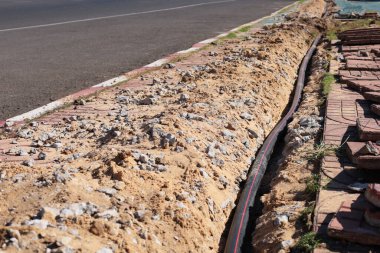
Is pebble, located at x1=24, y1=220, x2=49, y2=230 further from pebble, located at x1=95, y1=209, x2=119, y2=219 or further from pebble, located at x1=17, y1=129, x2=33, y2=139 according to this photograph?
pebble, located at x1=17, y1=129, x2=33, y2=139

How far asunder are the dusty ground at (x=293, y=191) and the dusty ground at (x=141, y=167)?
39 cm

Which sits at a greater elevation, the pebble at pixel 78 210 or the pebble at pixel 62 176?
the pebble at pixel 62 176

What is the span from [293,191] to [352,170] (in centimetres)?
55

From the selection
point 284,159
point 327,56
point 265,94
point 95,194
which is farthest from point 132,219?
point 327,56

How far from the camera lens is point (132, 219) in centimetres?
354

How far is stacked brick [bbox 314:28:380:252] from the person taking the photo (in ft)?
11.1

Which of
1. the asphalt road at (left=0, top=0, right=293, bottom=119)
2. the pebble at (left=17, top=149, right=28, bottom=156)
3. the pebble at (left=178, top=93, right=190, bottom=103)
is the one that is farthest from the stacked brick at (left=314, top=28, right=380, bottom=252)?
the asphalt road at (left=0, top=0, right=293, bottom=119)

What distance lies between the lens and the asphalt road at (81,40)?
306 inches

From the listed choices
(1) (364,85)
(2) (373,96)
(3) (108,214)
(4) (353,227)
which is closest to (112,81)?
(1) (364,85)

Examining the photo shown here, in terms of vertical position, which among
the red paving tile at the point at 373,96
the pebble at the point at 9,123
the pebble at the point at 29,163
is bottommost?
the pebble at the point at 9,123

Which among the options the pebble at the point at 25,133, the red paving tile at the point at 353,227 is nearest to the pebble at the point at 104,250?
the red paving tile at the point at 353,227

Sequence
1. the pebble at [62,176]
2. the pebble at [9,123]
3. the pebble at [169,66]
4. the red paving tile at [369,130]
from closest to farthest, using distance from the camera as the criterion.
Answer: the pebble at [62,176] < the red paving tile at [369,130] < the pebble at [9,123] < the pebble at [169,66]

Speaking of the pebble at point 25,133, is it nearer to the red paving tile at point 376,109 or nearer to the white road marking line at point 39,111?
the white road marking line at point 39,111

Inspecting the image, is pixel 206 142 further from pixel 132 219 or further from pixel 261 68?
pixel 261 68
